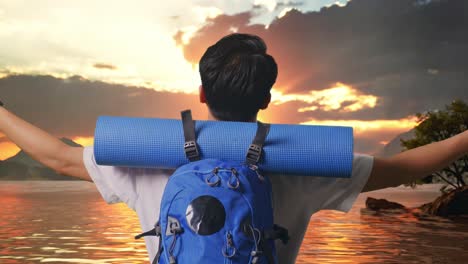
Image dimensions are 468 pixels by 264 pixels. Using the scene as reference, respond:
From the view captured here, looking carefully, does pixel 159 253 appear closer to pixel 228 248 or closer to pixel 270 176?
pixel 228 248

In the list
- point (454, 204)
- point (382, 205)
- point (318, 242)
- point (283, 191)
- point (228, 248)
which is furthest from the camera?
point (382, 205)

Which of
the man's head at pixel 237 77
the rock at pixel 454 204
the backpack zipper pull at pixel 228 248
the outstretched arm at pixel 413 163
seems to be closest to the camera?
the backpack zipper pull at pixel 228 248

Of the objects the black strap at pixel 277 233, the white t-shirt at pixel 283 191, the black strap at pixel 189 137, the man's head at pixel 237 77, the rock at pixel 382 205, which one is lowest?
the rock at pixel 382 205

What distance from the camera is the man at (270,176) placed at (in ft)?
8.45

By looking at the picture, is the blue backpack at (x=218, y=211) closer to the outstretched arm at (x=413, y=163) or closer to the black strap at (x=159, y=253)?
the black strap at (x=159, y=253)

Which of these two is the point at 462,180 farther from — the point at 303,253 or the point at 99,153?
the point at 99,153

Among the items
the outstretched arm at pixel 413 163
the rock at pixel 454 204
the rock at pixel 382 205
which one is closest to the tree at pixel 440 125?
the rock at pixel 454 204

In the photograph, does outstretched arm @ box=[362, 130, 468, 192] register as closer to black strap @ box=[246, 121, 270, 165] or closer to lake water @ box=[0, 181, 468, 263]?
black strap @ box=[246, 121, 270, 165]

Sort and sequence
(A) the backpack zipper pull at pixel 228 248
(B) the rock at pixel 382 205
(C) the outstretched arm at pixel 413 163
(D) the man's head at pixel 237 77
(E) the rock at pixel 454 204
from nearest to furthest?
1. (A) the backpack zipper pull at pixel 228 248
2. (D) the man's head at pixel 237 77
3. (C) the outstretched arm at pixel 413 163
4. (E) the rock at pixel 454 204
5. (B) the rock at pixel 382 205

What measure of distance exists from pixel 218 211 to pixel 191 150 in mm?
211

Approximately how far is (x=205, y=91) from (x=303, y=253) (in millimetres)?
13945

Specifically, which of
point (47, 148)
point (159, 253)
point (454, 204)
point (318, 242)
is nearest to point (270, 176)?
point (159, 253)

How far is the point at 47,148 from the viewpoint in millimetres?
2736

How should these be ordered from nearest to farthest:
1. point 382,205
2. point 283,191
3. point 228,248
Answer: point 228,248, point 283,191, point 382,205
